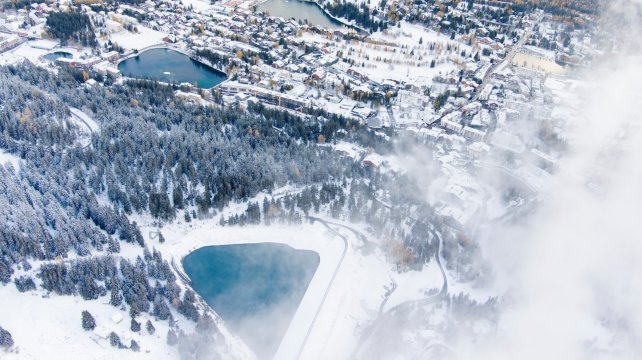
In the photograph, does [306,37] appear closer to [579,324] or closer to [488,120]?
[488,120]

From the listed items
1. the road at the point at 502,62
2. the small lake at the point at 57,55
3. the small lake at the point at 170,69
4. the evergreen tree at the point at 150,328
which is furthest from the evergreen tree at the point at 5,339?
the road at the point at 502,62

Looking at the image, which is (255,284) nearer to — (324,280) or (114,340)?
(324,280)

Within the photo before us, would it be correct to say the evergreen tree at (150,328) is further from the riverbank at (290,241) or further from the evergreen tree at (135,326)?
the riverbank at (290,241)

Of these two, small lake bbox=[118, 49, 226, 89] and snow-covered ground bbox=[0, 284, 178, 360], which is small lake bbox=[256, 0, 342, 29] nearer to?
small lake bbox=[118, 49, 226, 89]

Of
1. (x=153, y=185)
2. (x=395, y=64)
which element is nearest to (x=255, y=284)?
(x=153, y=185)

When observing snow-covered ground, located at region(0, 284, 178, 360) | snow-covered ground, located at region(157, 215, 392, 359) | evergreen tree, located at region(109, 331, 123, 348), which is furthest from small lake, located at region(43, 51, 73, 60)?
evergreen tree, located at region(109, 331, 123, 348)

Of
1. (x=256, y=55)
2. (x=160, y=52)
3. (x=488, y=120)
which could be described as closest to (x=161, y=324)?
(x=488, y=120)
